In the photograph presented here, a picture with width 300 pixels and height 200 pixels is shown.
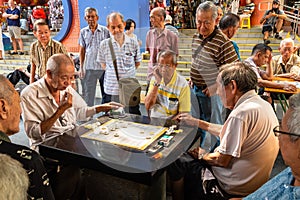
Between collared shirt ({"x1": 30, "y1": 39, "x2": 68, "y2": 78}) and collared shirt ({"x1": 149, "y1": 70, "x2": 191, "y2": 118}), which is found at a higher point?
collared shirt ({"x1": 30, "y1": 39, "x2": 68, "y2": 78})

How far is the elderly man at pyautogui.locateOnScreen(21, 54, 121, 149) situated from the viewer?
197 cm

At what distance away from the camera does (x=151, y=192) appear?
6.33ft

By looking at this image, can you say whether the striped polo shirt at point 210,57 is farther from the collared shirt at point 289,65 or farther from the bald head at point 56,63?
the collared shirt at point 289,65

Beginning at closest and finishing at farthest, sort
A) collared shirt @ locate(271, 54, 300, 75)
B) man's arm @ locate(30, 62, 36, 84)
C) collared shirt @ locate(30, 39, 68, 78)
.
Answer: collared shirt @ locate(30, 39, 68, 78) < man's arm @ locate(30, 62, 36, 84) < collared shirt @ locate(271, 54, 300, 75)

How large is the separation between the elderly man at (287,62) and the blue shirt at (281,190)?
2.92m

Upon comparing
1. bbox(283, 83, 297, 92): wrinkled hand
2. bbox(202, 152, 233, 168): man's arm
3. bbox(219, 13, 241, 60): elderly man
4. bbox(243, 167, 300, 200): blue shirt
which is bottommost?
bbox(202, 152, 233, 168): man's arm

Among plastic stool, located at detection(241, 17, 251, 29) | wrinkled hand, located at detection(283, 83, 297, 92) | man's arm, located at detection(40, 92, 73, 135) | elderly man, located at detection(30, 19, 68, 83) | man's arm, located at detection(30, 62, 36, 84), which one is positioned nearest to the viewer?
man's arm, located at detection(40, 92, 73, 135)

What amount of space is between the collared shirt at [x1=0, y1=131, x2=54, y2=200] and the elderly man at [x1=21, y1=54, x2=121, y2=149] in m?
0.72

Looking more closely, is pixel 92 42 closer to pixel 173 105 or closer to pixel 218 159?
pixel 173 105

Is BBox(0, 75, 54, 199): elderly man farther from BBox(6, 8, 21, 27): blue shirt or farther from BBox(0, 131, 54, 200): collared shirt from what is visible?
BBox(6, 8, 21, 27): blue shirt

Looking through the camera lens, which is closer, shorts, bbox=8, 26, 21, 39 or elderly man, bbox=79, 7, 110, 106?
elderly man, bbox=79, 7, 110, 106

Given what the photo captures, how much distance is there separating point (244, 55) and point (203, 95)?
4.27m

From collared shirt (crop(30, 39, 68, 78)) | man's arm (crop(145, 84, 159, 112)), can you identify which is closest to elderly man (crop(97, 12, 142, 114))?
collared shirt (crop(30, 39, 68, 78))

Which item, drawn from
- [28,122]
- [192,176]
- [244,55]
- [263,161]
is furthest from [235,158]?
[244,55]
